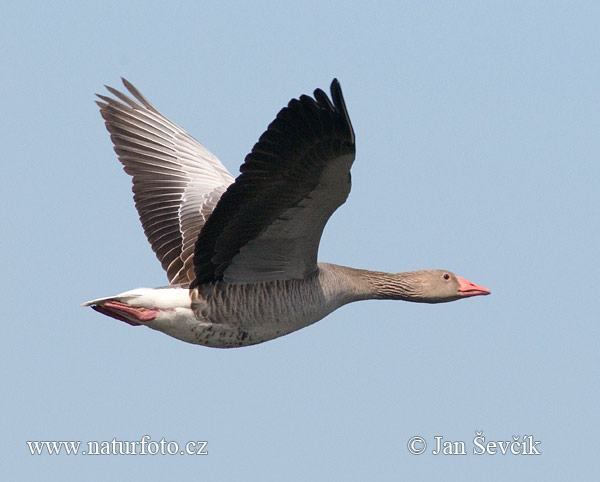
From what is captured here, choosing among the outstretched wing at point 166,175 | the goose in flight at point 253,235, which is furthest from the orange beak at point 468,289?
the outstretched wing at point 166,175

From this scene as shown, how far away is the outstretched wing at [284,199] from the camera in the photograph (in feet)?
26.6

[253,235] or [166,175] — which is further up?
[166,175]

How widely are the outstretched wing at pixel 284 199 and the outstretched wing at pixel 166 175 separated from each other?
1038mm

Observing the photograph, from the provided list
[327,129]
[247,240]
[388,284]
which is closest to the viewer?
[327,129]

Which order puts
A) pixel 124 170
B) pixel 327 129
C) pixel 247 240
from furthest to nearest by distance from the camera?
pixel 124 170
pixel 247 240
pixel 327 129

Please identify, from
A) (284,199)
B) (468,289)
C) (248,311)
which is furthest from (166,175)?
(468,289)

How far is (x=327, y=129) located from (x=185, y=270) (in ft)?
10.1

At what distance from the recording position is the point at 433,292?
10672mm

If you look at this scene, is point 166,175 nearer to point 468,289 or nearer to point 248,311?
point 248,311

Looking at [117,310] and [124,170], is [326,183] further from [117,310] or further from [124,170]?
[124,170]

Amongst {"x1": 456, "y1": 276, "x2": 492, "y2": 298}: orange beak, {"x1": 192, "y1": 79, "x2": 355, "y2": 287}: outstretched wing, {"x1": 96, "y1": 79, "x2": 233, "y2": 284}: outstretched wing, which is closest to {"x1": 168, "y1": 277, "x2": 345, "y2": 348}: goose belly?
{"x1": 192, "y1": 79, "x2": 355, "y2": 287}: outstretched wing

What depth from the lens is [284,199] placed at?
8766mm

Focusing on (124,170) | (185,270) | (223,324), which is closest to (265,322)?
(223,324)

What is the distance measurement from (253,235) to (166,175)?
2929 mm
